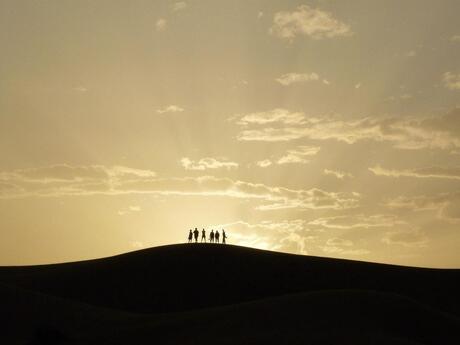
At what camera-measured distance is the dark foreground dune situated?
22.9m

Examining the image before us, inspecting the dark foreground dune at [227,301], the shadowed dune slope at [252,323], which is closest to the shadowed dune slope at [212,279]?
the dark foreground dune at [227,301]

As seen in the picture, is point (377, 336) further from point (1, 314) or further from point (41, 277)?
point (41, 277)

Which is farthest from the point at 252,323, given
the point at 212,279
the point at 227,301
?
the point at 212,279

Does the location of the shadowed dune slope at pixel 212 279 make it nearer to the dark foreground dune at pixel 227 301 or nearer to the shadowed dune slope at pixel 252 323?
the dark foreground dune at pixel 227 301

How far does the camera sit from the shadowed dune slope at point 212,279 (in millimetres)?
Result: 42812

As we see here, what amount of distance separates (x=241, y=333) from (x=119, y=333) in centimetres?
523

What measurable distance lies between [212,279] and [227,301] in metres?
3.92

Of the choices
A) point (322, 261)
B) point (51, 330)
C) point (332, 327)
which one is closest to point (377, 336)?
point (332, 327)

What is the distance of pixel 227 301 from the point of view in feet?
139

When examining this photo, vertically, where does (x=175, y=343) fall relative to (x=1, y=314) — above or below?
below

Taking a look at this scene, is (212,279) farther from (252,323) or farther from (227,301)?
(252,323)

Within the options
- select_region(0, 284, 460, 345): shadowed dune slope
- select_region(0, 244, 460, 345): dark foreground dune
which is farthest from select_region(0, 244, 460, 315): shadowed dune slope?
select_region(0, 284, 460, 345): shadowed dune slope

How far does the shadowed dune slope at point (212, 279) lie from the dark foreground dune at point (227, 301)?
8 cm

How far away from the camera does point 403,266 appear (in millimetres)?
55469
